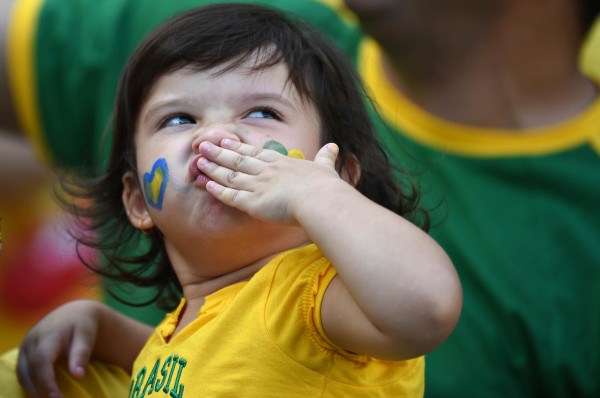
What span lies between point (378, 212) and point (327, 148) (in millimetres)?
135

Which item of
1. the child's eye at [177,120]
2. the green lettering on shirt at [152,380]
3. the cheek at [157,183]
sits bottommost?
the green lettering on shirt at [152,380]

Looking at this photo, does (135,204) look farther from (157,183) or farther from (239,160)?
(239,160)

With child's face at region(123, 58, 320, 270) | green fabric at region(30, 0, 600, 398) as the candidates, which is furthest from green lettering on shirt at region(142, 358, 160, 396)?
green fabric at region(30, 0, 600, 398)

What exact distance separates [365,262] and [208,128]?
0.30 m

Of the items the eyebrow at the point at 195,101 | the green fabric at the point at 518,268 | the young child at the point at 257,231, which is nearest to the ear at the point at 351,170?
the young child at the point at 257,231

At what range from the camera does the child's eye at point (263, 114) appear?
45.5 inches

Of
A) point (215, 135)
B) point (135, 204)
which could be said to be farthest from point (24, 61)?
point (215, 135)

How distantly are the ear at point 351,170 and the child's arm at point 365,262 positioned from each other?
206 mm

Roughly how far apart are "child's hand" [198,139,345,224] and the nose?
14 millimetres

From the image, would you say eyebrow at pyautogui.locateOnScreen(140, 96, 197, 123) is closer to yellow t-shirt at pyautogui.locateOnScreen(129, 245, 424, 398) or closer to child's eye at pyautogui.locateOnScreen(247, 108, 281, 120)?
child's eye at pyautogui.locateOnScreen(247, 108, 281, 120)

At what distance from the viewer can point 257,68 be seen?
1.18m

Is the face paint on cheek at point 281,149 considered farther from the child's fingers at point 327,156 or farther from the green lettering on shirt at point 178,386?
the green lettering on shirt at point 178,386

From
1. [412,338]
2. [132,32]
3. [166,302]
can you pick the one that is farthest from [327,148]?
[132,32]

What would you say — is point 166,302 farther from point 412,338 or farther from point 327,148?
point 412,338
